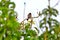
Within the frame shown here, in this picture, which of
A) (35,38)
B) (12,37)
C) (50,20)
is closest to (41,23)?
(50,20)

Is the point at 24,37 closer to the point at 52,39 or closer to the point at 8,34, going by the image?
the point at 8,34

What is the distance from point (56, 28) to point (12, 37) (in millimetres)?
1584

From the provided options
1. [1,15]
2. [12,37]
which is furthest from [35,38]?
[1,15]

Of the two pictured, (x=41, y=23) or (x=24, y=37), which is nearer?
(x=24, y=37)

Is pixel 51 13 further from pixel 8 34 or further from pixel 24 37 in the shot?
pixel 8 34

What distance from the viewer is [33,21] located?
3.54m

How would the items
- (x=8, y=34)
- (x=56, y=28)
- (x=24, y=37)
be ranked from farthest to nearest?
(x=56, y=28), (x=24, y=37), (x=8, y=34)

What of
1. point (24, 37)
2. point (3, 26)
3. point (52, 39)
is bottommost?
point (52, 39)

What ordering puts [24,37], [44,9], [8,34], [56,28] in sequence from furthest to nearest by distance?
1. [44,9]
2. [56,28]
3. [24,37]
4. [8,34]

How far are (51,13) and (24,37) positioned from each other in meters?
1.47

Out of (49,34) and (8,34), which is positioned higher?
(8,34)

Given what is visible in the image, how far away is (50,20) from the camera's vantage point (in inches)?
188

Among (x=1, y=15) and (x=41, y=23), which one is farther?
(x=41, y=23)

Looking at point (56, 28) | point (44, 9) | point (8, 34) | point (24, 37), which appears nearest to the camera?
point (8, 34)
